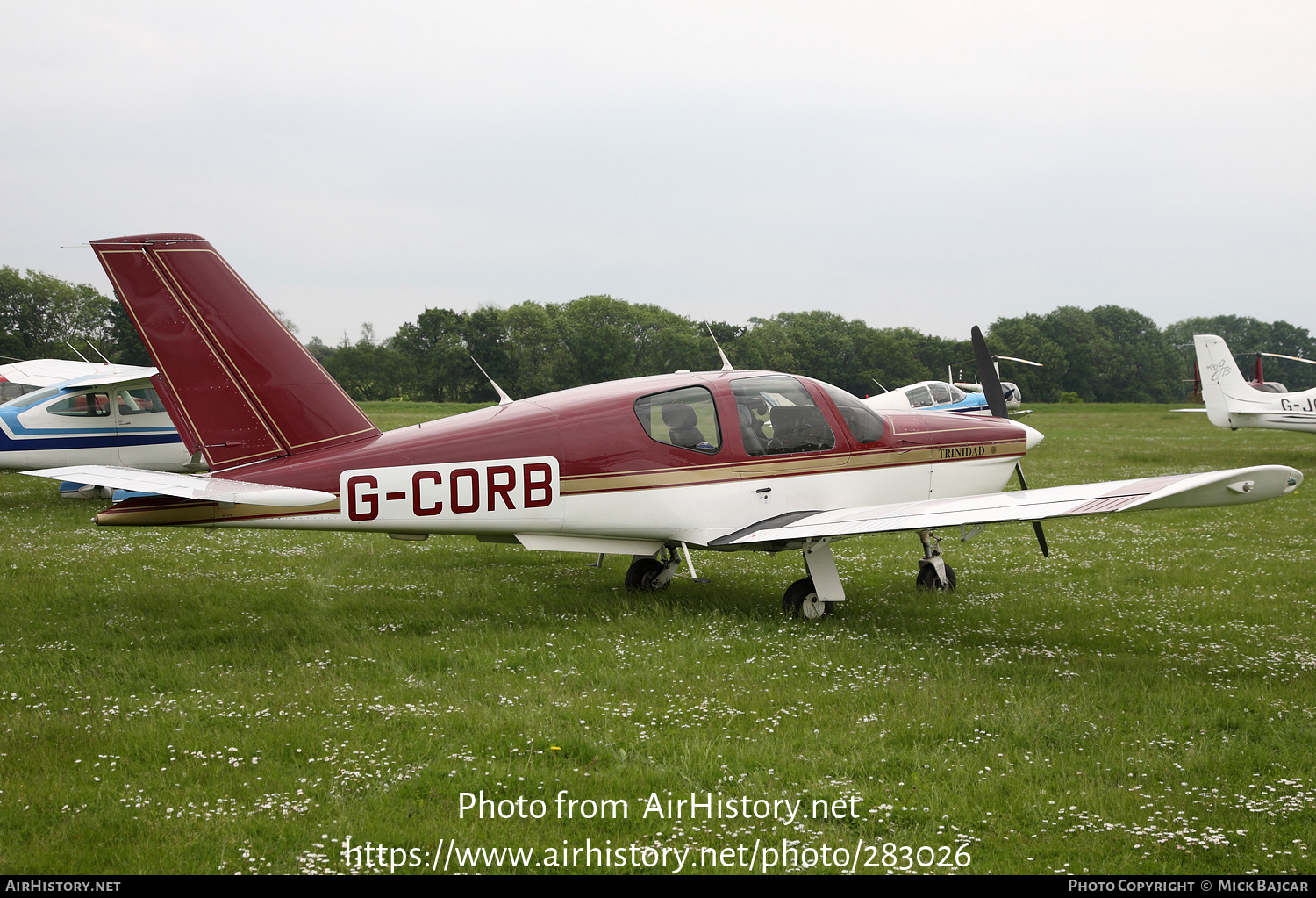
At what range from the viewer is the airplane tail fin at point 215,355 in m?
6.80

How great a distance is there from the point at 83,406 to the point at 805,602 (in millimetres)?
13963

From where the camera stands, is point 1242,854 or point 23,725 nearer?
point 1242,854

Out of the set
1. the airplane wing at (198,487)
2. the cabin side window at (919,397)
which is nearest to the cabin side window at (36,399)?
the airplane wing at (198,487)

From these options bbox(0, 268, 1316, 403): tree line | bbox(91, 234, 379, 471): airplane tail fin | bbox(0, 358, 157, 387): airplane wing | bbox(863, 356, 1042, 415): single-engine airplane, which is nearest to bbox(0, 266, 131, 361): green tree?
bbox(0, 268, 1316, 403): tree line

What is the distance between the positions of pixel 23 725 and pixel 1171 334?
141m

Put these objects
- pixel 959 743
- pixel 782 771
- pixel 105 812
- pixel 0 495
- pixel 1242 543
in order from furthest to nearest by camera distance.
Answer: pixel 0 495 < pixel 1242 543 < pixel 959 743 < pixel 782 771 < pixel 105 812

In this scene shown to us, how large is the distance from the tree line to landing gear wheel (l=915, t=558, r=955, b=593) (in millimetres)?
43227

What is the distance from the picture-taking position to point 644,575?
29.4 feet

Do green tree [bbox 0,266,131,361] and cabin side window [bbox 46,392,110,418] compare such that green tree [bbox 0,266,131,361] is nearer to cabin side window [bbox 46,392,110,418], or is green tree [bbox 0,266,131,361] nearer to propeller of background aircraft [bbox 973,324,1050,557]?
cabin side window [bbox 46,392,110,418]

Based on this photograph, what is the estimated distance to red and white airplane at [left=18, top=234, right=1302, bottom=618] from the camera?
21.8ft

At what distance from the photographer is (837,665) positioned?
6.26m

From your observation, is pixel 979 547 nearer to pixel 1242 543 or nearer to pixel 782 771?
pixel 1242 543

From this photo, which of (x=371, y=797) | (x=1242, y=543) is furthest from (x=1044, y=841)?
(x=1242, y=543)

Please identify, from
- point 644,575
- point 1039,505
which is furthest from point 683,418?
point 1039,505
